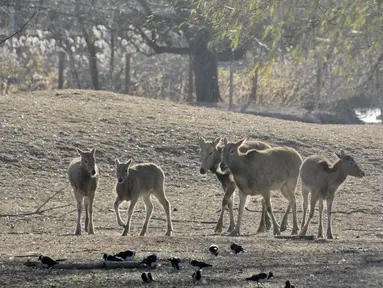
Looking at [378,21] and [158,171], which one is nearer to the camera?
[378,21]

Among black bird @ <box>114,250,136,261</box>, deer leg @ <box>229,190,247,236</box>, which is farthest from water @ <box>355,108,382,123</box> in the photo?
black bird @ <box>114,250,136,261</box>

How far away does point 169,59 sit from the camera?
138 ft

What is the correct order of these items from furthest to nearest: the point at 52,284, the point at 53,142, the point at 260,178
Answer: the point at 53,142, the point at 260,178, the point at 52,284

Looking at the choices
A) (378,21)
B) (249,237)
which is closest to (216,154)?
(249,237)

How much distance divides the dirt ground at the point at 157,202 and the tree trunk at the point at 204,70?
664 centimetres

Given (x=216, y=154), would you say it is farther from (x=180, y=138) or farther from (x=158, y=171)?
(x=180, y=138)

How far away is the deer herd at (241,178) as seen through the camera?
48.3 feet

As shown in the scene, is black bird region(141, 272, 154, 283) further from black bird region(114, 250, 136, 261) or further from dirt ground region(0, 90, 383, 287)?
black bird region(114, 250, 136, 261)

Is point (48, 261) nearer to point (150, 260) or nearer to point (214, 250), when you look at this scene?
point (150, 260)

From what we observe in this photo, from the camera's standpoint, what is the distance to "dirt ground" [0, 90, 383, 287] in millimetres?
10664

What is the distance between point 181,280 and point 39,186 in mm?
9251

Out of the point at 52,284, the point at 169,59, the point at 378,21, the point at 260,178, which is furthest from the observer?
the point at 169,59

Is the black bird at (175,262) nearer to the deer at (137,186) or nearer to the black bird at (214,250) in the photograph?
the black bird at (214,250)

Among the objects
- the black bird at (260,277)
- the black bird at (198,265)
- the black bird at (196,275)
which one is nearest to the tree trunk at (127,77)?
the black bird at (198,265)
